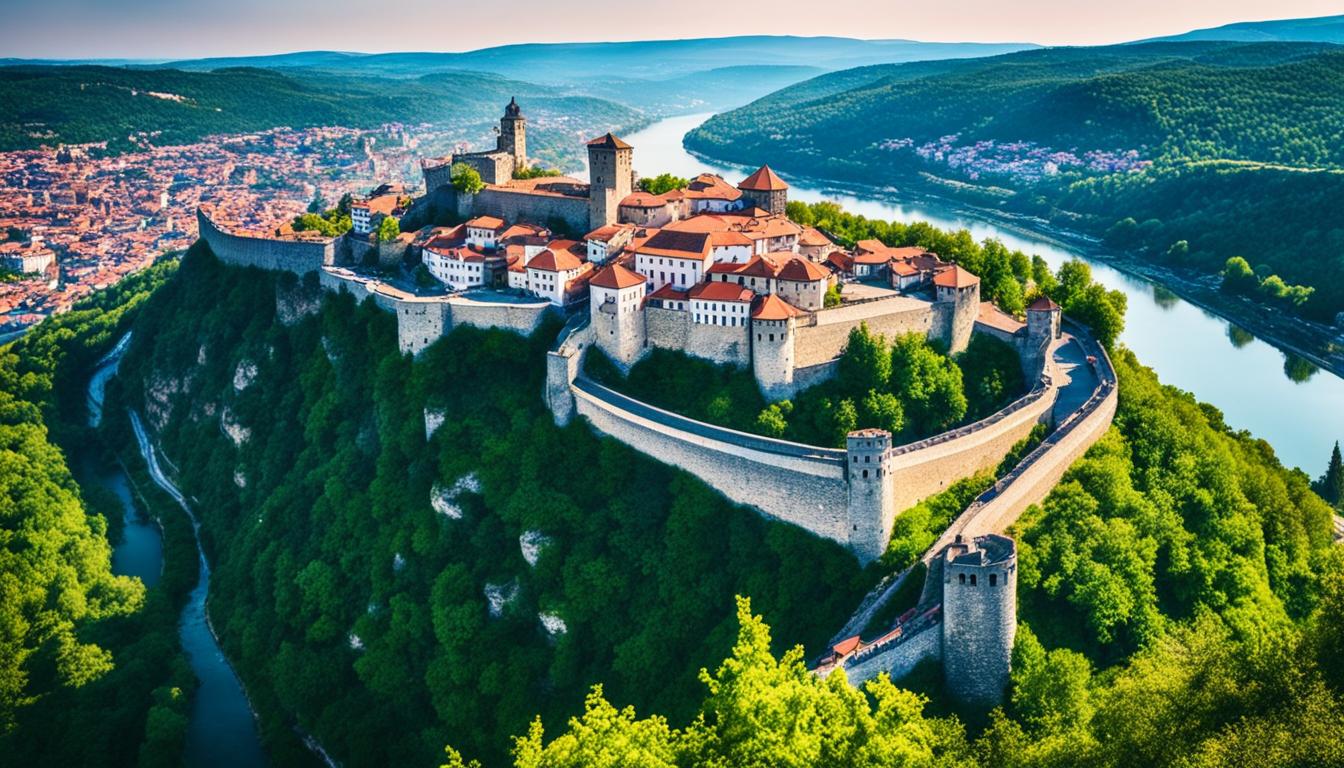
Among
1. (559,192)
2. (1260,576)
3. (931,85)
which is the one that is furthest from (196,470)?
(931,85)

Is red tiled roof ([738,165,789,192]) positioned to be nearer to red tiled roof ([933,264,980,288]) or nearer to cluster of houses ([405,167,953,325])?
cluster of houses ([405,167,953,325])

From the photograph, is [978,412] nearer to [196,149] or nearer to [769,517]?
[769,517]

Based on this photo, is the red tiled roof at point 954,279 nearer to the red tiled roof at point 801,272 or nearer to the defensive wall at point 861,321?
the defensive wall at point 861,321

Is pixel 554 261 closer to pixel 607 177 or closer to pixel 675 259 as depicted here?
pixel 675 259

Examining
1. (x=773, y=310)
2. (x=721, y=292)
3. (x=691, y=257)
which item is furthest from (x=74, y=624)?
(x=773, y=310)

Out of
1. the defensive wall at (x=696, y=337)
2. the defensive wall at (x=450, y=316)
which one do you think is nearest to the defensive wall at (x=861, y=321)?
the defensive wall at (x=696, y=337)

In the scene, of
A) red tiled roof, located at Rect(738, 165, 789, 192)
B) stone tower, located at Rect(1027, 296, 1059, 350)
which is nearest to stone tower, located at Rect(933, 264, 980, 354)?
stone tower, located at Rect(1027, 296, 1059, 350)
